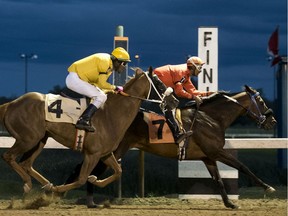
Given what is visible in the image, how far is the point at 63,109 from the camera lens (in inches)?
430

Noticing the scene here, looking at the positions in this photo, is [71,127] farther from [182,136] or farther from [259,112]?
[259,112]

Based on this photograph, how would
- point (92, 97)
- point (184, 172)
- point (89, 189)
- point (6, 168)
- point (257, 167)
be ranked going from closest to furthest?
point (92, 97), point (89, 189), point (184, 172), point (6, 168), point (257, 167)

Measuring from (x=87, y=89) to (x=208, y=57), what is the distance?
3.32 metres

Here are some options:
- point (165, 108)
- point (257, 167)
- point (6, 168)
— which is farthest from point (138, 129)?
point (257, 167)

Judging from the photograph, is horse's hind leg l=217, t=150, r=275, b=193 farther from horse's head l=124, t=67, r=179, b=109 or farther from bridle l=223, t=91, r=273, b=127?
horse's head l=124, t=67, r=179, b=109

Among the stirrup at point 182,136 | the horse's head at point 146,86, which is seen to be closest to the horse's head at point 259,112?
the stirrup at point 182,136

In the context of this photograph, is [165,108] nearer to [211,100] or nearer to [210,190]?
[211,100]

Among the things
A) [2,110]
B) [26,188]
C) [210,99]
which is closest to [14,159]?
[26,188]

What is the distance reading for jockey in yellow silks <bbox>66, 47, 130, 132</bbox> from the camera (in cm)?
1080

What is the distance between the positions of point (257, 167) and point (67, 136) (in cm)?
1155

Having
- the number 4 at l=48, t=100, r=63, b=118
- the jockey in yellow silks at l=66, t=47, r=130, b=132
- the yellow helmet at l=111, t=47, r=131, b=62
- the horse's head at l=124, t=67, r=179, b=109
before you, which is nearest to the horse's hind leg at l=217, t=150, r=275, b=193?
the horse's head at l=124, t=67, r=179, b=109

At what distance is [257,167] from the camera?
2180cm

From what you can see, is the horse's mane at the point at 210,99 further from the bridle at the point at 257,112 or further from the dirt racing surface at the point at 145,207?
the dirt racing surface at the point at 145,207

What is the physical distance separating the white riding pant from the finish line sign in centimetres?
308
